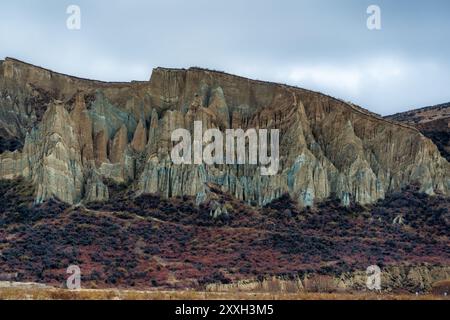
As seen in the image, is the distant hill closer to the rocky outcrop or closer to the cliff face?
the cliff face

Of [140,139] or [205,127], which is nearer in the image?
[205,127]

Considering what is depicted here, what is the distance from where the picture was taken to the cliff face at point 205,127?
274 ft

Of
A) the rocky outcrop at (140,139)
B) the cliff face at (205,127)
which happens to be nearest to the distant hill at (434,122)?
the cliff face at (205,127)

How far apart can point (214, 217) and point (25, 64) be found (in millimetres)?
33515

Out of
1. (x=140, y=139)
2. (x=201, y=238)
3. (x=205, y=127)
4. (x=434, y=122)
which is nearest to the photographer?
(x=201, y=238)

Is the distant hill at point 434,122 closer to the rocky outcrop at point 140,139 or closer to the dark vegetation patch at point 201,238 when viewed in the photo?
the dark vegetation patch at point 201,238

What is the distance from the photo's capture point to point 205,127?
86.4 m

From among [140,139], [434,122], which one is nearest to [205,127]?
[140,139]

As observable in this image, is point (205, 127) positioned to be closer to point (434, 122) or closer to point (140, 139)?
point (140, 139)

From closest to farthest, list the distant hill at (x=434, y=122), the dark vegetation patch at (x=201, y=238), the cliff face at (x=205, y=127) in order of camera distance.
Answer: the dark vegetation patch at (x=201, y=238) < the cliff face at (x=205, y=127) < the distant hill at (x=434, y=122)

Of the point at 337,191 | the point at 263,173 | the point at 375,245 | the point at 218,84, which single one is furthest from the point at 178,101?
the point at 375,245

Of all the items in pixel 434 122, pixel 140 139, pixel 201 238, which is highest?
pixel 434 122
